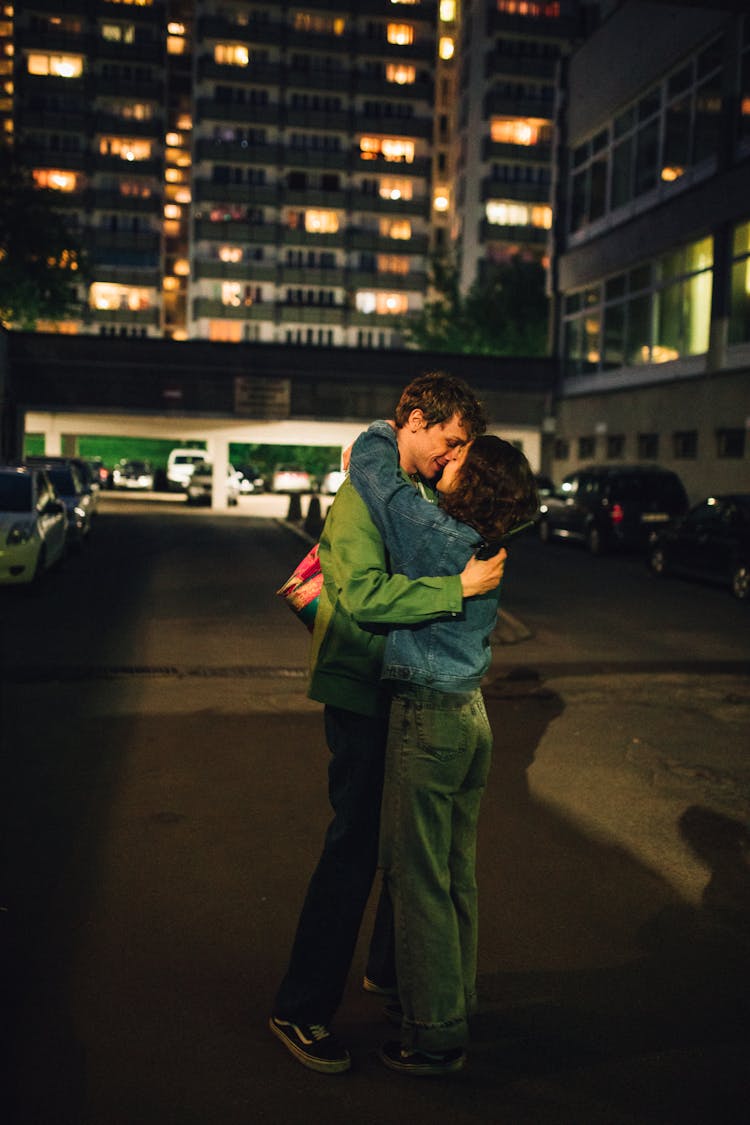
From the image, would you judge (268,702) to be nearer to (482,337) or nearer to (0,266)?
(0,266)

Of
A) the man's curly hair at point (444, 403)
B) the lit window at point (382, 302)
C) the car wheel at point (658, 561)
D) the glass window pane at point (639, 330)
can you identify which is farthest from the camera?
the lit window at point (382, 302)

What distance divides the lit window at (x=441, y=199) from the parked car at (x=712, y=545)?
83.1 meters

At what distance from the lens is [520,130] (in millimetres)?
80125

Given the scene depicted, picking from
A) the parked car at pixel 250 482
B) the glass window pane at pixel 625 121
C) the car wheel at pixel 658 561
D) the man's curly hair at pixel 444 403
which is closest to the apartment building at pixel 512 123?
the parked car at pixel 250 482

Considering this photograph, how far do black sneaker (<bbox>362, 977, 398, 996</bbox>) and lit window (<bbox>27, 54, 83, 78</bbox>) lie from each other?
89.8 metres

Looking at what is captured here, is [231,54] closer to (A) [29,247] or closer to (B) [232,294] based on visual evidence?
(B) [232,294]

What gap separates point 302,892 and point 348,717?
1642mm

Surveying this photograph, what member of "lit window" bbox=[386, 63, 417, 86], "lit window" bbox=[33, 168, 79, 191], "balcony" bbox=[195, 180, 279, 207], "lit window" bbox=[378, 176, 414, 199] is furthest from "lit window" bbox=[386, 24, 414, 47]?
"lit window" bbox=[33, 168, 79, 191]

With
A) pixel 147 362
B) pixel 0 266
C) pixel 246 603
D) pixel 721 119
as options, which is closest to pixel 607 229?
pixel 721 119

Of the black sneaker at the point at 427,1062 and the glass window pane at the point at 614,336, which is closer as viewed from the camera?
the black sneaker at the point at 427,1062

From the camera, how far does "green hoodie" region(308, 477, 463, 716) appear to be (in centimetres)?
308

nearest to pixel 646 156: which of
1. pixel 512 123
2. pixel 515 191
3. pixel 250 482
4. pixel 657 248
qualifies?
pixel 657 248

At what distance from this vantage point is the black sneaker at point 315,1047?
327 cm

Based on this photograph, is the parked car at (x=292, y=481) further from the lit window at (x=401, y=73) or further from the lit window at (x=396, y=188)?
the lit window at (x=401, y=73)
